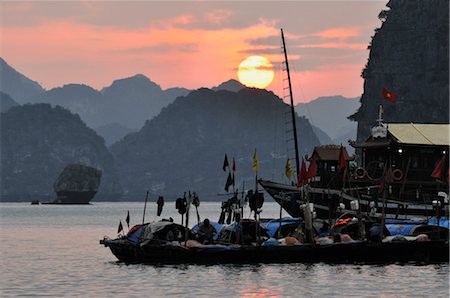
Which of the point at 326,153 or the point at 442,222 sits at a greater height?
the point at 326,153

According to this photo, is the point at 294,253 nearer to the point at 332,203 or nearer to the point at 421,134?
the point at 332,203

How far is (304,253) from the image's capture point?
6694cm

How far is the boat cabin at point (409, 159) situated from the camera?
10531cm

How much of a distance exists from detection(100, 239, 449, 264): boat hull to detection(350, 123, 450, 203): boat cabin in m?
35.6

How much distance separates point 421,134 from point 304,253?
43.7 metres

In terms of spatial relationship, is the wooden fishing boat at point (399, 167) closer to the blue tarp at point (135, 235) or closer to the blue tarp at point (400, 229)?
the blue tarp at point (400, 229)

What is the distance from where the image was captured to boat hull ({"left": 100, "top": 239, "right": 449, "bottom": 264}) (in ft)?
218

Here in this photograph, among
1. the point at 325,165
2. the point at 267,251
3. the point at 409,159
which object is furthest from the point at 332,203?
the point at 267,251

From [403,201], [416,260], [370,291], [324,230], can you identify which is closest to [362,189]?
[403,201]

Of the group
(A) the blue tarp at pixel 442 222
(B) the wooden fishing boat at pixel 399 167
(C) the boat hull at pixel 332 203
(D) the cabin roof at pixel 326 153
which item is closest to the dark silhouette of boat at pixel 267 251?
(A) the blue tarp at pixel 442 222

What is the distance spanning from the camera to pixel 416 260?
68688 millimetres

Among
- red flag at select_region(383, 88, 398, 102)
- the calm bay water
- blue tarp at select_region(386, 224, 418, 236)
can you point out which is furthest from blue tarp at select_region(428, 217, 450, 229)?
red flag at select_region(383, 88, 398, 102)

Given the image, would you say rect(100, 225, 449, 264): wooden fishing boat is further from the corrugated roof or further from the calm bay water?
the corrugated roof

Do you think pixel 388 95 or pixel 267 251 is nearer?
pixel 267 251
